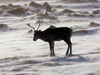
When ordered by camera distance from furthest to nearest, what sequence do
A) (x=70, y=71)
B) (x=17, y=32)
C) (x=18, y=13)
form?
1. (x=18, y=13)
2. (x=17, y=32)
3. (x=70, y=71)

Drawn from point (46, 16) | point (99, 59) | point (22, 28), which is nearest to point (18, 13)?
point (46, 16)

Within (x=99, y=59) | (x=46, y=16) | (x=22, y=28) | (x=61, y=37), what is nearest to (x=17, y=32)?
(x=22, y=28)

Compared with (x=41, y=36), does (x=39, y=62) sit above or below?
below

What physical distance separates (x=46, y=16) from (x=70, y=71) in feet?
72.2

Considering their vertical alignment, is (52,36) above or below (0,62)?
above

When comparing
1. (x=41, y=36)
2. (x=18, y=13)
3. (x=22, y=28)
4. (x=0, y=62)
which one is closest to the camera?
(x=0, y=62)

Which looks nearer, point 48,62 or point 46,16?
point 48,62

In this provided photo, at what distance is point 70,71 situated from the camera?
319 inches

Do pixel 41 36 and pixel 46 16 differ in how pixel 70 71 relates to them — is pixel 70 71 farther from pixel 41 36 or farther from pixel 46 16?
pixel 46 16

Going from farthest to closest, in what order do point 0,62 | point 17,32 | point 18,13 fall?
1. point 18,13
2. point 17,32
3. point 0,62

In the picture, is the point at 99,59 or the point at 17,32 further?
the point at 17,32

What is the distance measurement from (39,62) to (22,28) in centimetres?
1330

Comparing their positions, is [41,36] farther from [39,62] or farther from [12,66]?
[12,66]

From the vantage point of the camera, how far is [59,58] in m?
10.2
